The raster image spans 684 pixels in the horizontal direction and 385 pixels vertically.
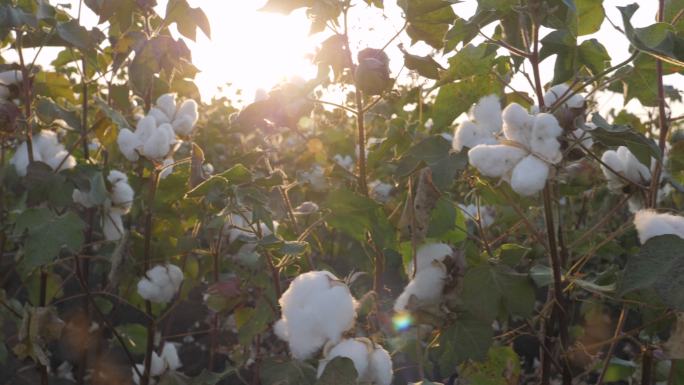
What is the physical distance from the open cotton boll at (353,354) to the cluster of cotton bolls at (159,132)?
0.91m

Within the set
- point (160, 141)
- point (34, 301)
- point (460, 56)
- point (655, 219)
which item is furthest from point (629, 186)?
point (34, 301)

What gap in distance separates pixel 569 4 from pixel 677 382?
3.09 feet

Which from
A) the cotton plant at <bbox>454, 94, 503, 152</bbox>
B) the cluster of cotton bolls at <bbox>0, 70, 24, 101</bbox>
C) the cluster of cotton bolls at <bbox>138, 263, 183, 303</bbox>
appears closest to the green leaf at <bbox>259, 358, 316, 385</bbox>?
the cotton plant at <bbox>454, 94, 503, 152</bbox>

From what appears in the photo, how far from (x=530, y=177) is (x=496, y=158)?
0.06m

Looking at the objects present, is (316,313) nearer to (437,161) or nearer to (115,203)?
(437,161)

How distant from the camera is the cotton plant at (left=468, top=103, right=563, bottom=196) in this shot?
110 centimetres

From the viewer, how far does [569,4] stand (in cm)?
112

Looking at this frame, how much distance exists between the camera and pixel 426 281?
1.31 meters

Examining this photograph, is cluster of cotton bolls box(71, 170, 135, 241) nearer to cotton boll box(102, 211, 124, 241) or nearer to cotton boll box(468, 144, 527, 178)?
cotton boll box(102, 211, 124, 241)

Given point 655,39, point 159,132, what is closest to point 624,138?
point 655,39

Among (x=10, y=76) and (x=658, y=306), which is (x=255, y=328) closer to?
(x=658, y=306)

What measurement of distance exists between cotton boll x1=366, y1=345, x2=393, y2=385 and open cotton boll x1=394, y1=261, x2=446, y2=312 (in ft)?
0.71

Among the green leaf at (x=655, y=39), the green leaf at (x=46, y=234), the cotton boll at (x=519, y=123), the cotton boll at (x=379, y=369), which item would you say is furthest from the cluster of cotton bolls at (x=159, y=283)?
the green leaf at (x=655, y=39)

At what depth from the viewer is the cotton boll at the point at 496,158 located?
113 cm
